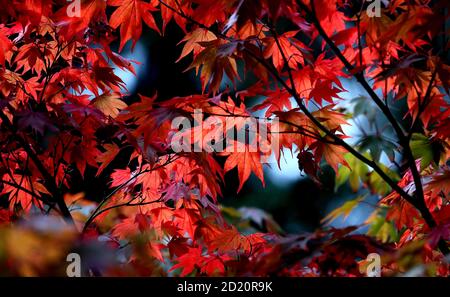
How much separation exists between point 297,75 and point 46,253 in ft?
3.81

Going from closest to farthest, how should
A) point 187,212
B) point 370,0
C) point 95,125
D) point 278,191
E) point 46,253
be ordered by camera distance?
1. point 46,253
2. point 370,0
3. point 95,125
4. point 187,212
5. point 278,191

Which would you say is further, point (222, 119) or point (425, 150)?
point (425, 150)

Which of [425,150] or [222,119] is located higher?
[222,119]

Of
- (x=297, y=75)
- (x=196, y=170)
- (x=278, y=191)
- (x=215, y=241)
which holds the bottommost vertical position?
(x=278, y=191)

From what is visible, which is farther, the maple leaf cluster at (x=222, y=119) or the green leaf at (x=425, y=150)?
the green leaf at (x=425, y=150)

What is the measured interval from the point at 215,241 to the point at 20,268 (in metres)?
0.89

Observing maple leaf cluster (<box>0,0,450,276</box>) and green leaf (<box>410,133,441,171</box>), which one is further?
green leaf (<box>410,133,441,171</box>)

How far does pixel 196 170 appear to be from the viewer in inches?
68.9
